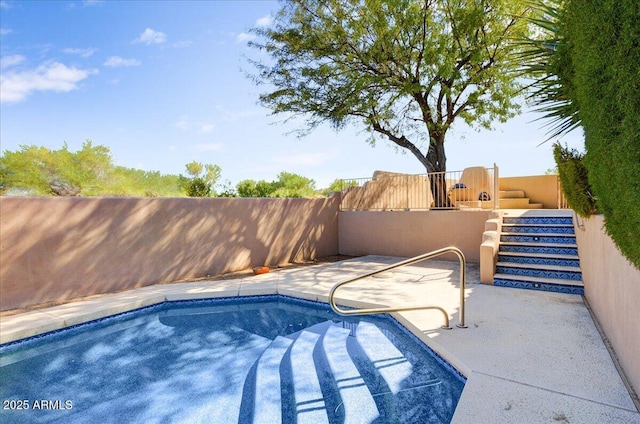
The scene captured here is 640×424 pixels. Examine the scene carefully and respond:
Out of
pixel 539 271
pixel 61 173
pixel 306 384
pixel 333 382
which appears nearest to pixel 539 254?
pixel 539 271

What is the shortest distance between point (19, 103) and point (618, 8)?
2232 cm

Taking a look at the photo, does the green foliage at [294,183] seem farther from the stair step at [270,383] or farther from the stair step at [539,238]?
the stair step at [270,383]

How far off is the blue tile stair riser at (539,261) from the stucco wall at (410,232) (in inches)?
73.3

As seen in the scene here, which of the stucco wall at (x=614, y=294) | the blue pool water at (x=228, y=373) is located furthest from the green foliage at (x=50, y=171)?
the stucco wall at (x=614, y=294)

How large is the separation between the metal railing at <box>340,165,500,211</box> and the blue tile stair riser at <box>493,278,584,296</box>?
384 cm

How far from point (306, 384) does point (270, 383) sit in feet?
1.36

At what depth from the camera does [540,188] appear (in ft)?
44.3

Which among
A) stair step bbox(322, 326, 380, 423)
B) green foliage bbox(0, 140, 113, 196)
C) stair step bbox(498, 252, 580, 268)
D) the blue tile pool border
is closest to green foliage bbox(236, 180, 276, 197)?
green foliage bbox(0, 140, 113, 196)

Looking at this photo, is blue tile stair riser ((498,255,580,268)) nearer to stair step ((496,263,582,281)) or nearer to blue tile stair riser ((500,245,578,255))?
stair step ((496,263,582,281))

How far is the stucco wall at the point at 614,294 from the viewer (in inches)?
109

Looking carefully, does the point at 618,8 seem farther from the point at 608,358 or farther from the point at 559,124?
the point at 608,358

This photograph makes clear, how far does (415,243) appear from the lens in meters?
10.2

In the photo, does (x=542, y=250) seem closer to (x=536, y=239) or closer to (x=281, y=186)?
(x=536, y=239)

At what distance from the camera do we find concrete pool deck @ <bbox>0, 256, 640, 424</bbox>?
2.69 meters
